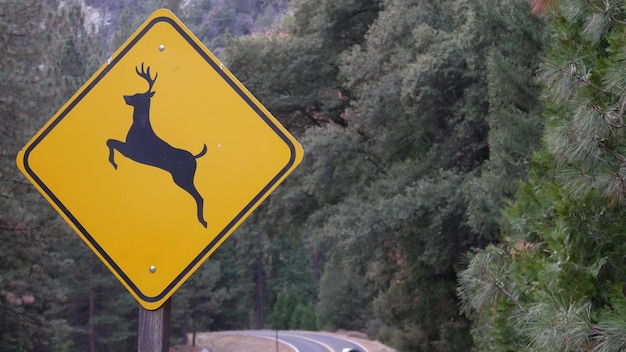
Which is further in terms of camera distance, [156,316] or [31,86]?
[31,86]

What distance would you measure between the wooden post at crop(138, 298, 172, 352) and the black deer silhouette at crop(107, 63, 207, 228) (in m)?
0.38

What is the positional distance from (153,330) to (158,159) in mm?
637

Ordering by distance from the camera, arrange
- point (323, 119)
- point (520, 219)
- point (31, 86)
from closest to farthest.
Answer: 1. point (520, 219)
2. point (31, 86)
3. point (323, 119)

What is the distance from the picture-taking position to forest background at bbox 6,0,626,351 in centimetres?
491

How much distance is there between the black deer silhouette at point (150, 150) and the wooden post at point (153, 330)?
38cm

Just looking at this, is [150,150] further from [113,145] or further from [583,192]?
[583,192]

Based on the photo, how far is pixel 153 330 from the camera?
295 centimetres

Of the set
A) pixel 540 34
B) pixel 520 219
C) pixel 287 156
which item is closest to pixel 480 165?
pixel 540 34

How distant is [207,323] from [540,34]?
55668mm

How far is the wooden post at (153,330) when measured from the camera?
295 cm

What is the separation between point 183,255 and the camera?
2.91 metres

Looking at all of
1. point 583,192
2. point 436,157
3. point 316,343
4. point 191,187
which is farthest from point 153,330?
point 316,343

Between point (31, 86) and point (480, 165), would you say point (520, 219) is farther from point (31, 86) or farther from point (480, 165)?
point (31, 86)

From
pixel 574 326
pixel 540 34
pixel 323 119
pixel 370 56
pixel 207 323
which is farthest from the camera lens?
pixel 207 323
